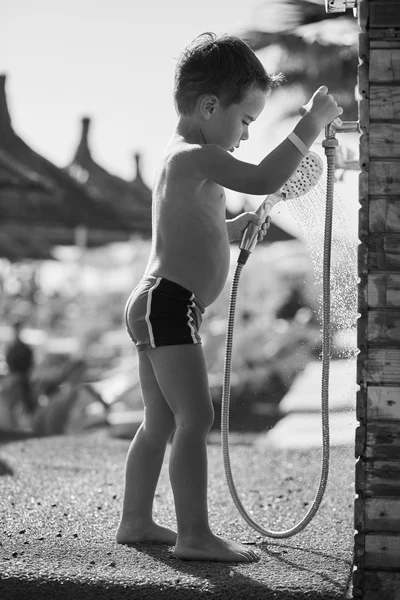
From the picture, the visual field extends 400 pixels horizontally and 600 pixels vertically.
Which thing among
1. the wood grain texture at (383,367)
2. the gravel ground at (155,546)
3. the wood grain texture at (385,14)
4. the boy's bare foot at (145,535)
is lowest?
the gravel ground at (155,546)

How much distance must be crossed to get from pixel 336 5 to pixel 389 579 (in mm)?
1340

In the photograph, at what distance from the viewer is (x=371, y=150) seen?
1854mm

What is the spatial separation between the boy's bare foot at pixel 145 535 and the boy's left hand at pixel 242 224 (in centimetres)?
83

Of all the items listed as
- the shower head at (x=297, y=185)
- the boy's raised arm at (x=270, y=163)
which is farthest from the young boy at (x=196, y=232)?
the shower head at (x=297, y=185)

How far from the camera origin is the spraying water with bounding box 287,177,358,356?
232cm

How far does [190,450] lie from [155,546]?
0.32m

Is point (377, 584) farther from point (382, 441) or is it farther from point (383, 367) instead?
point (383, 367)

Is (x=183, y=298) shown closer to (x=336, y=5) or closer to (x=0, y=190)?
(x=336, y=5)

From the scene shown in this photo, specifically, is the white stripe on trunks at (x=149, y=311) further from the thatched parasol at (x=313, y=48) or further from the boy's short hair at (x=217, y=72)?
the thatched parasol at (x=313, y=48)

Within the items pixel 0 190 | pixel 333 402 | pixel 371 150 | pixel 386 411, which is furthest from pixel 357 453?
pixel 0 190

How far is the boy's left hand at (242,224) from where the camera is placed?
2.51m

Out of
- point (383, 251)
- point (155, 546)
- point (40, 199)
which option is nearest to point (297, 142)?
point (383, 251)

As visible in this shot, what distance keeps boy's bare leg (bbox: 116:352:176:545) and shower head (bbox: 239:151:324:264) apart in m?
0.43

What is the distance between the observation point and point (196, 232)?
7.43 feet
